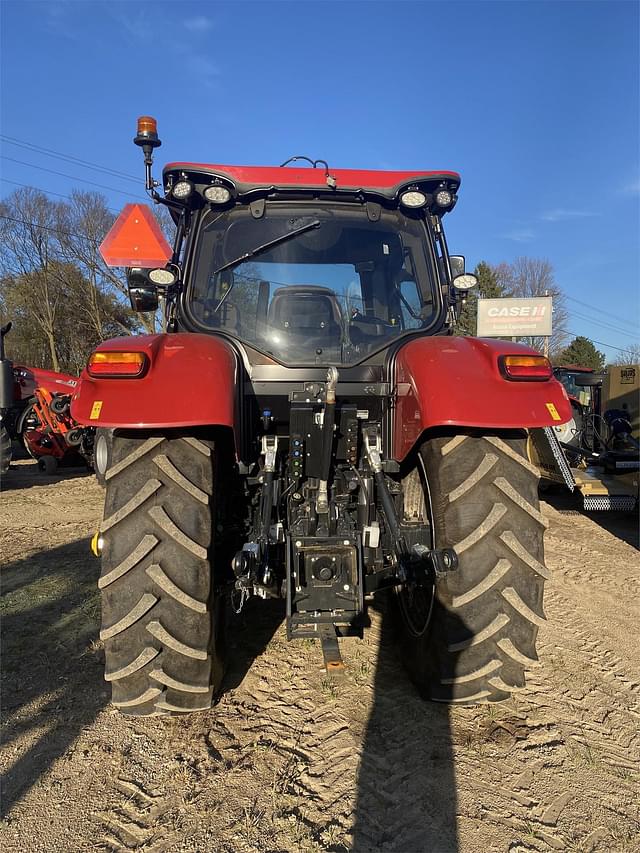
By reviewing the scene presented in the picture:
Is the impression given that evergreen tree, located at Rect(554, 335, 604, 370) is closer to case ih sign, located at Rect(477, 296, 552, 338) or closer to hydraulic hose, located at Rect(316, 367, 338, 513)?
case ih sign, located at Rect(477, 296, 552, 338)

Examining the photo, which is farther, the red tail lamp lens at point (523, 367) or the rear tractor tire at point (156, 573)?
the red tail lamp lens at point (523, 367)

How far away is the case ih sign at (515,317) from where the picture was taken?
1373 centimetres

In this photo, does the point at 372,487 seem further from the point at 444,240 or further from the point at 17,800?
the point at 17,800

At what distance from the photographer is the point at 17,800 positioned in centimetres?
197

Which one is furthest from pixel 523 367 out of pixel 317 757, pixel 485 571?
pixel 317 757

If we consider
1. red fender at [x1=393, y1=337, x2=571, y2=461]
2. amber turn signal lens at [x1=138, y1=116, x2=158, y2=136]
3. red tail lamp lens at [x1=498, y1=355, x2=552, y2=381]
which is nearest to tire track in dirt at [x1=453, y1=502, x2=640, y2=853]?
red fender at [x1=393, y1=337, x2=571, y2=461]

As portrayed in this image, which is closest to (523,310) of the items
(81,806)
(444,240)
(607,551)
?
(607,551)

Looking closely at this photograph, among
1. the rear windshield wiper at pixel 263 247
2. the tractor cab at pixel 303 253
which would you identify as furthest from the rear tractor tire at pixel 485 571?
the rear windshield wiper at pixel 263 247

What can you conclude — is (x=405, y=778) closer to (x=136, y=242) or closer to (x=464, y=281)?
(x=464, y=281)

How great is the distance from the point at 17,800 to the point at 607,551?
5219 mm

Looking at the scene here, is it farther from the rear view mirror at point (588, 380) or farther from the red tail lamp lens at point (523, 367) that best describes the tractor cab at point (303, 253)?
the rear view mirror at point (588, 380)

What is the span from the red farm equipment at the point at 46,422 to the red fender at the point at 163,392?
291 inches

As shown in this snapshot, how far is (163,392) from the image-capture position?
7.31 feet

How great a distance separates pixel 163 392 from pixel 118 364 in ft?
0.76
